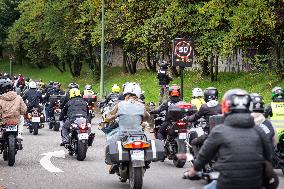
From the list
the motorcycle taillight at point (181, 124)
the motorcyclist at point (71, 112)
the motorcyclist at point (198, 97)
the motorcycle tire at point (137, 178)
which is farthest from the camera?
the motorcyclist at point (71, 112)

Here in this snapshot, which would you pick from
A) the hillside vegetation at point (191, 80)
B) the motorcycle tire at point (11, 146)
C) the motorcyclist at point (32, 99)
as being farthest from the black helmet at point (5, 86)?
the hillside vegetation at point (191, 80)

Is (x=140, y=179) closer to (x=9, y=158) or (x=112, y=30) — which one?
(x=9, y=158)

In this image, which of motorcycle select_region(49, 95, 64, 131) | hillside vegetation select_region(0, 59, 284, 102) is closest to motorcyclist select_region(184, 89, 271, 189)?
motorcycle select_region(49, 95, 64, 131)

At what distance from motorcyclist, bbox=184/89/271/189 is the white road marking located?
8.43m

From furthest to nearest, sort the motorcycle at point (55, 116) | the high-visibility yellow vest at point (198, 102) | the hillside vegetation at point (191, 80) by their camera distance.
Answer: the hillside vegetation at point (191, 80), the motorcycle at point (55, 116), the high-visibility yellow vest at point (198, 102)

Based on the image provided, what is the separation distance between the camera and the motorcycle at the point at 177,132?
584 inches

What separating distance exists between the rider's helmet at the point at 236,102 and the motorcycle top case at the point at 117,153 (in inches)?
Result: 200

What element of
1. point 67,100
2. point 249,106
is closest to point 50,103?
point 67,100

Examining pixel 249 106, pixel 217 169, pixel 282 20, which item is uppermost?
pixel 282 20

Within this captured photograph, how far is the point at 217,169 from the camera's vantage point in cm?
641

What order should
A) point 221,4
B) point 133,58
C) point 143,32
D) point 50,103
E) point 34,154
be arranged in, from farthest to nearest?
point 133,58
point 143,32
point 221,4
point 50,103
point 34,154

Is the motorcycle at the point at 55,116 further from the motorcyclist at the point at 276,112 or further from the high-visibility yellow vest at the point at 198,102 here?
the motorcyclist at the point at 276,112

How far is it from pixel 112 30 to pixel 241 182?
4267 centimetres

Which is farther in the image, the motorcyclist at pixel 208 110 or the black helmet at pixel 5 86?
the black helmet at pixel 5 86
